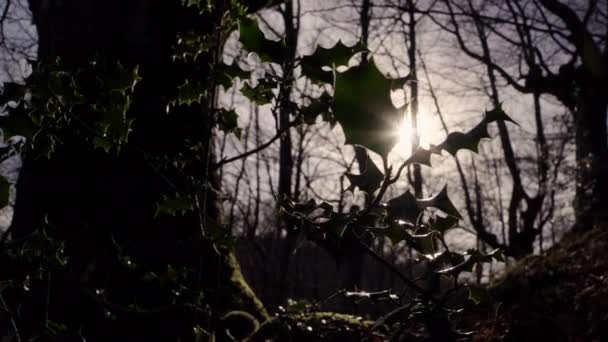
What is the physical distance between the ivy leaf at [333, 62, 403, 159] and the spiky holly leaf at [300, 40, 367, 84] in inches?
6.3

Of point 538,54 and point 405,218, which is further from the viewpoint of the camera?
point 538,54

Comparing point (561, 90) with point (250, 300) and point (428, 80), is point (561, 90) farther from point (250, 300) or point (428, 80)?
point (250, 300)

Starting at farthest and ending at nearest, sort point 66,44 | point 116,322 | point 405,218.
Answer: point 66,44 → point 116,322 → point 405,218

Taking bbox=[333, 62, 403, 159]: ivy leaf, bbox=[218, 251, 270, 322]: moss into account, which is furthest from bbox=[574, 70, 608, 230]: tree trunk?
bbox=[333, 62, 403, 159]: ivy leaf

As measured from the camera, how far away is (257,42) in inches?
25.4

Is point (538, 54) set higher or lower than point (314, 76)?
higher

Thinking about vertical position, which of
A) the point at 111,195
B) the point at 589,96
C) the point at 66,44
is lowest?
the point at 111,195

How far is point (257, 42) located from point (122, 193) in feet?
6.05

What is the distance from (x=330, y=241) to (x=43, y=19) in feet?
8.78

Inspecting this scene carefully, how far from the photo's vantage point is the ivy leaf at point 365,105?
42cm

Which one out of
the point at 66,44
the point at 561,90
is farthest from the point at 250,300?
the point at 561,90

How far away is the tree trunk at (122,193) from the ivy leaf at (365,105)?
4.68 ft

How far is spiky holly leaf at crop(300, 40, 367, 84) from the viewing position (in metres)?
0.58

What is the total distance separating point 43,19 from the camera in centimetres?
263
